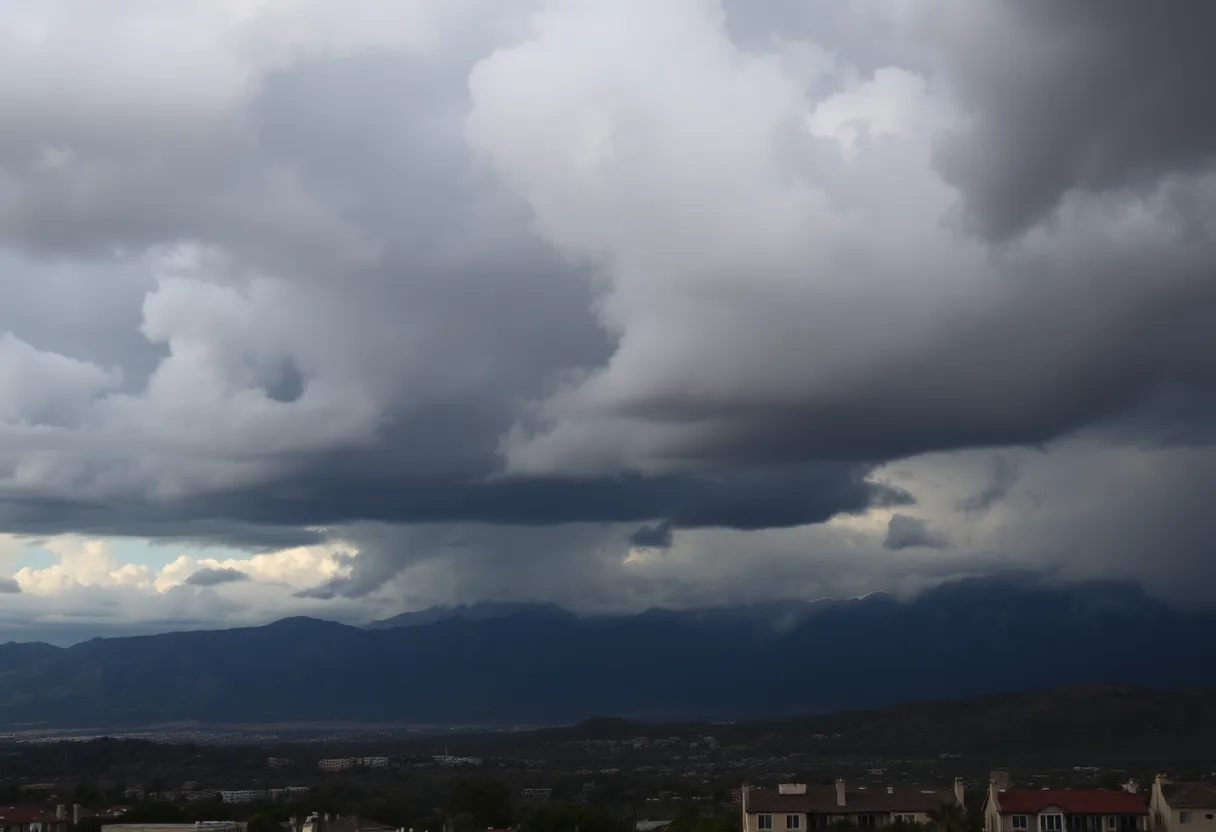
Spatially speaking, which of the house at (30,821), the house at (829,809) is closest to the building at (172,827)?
the house at (30,821)

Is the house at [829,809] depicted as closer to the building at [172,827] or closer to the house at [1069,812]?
the house at [1069,812]

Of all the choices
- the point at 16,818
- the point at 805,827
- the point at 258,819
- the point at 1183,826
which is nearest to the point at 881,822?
the point at 805,827

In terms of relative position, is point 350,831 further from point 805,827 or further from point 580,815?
point 805,827

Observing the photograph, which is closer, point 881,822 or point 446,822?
point 881,822

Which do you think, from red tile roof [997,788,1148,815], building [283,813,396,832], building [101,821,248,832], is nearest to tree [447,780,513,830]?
building [283,813,396,832]

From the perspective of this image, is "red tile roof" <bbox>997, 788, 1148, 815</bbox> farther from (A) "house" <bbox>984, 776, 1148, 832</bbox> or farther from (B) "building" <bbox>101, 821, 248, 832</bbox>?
(B) "building" <bbox>101, 821, 248, 832</bbox>

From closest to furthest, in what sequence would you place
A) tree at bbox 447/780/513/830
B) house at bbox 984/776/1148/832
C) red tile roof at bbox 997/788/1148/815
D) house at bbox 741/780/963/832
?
house at bbox 984/776/1148/832
red tile roof at bbox 997/788/1148/815
house at bbox 741/780/963/832
tree at bbox 447/780/513/830

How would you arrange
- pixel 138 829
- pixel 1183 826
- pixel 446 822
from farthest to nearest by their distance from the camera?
pixel 446 822, pixel 138 829, pixel 1183 826
